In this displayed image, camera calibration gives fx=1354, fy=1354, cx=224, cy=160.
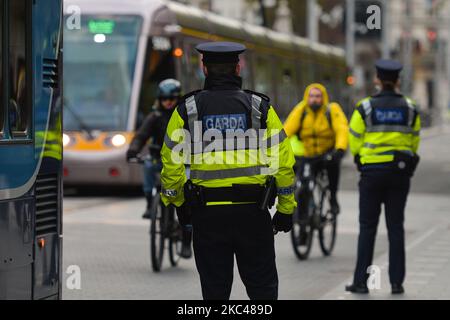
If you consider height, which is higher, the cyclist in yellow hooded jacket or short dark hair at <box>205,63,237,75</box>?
short dark hair at <box>205,63,237,75</box>

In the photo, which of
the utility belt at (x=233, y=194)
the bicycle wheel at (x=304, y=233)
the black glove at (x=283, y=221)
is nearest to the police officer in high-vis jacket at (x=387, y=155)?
the bicycle wheel at (x=304, y=233)

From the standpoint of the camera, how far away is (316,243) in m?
15.2

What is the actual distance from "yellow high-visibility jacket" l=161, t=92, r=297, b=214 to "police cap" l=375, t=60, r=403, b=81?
3896 mm

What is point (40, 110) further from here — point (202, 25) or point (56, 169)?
point (202, 25)

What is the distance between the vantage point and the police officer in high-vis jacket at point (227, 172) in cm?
661

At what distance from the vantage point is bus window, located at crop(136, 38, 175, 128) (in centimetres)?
2144

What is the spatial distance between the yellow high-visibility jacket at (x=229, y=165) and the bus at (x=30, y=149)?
733 mm

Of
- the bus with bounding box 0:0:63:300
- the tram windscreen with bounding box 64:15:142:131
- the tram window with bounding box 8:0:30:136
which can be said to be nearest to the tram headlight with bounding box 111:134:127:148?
the tram windscreen with bounding box 64:15:142:131

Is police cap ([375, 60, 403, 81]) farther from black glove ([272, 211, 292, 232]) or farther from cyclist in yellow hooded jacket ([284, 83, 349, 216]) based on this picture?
black glove ([272, 211, 292, 232])

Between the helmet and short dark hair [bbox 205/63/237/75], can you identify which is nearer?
short dark hair [bbox 205/63/237/75]

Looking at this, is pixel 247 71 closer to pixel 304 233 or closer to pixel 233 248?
pixel 304 233

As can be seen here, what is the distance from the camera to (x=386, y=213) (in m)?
10.7

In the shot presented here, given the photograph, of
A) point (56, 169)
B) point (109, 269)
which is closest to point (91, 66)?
point (109, 269)

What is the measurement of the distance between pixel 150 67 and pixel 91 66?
948 mm
